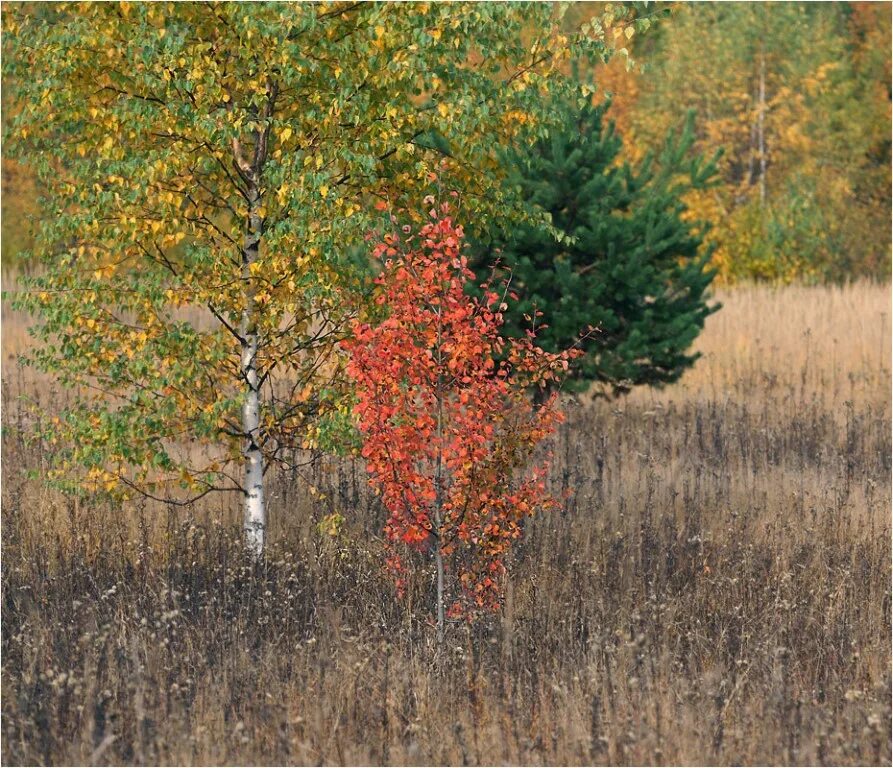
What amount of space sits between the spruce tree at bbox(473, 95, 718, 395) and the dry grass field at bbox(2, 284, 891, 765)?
1659 millimetres

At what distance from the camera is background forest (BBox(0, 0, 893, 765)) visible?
22.1 feet

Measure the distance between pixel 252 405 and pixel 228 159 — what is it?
1740 millimetres

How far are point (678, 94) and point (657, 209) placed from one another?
2046cm

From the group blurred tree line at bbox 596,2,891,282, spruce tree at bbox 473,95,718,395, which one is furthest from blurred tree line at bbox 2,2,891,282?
spruce tree at bbox 473,95,718,395

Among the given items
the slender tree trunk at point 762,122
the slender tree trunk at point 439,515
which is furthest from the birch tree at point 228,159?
the slender tree trunk at point 762,122

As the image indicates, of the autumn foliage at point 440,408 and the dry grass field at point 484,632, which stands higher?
the autumn foliage at point 440,408

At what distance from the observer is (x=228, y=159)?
8.76 m

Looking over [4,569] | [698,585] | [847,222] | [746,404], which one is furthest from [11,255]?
[698,585]

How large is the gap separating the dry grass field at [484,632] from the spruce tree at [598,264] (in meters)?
1.66

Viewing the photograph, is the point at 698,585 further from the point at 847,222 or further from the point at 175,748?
the point at 847,222

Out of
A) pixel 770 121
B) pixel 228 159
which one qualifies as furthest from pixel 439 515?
pixel 770 121

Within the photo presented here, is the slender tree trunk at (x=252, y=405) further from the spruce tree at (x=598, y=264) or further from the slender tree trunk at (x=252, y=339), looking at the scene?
the spruce tree at (x=598, y=264)

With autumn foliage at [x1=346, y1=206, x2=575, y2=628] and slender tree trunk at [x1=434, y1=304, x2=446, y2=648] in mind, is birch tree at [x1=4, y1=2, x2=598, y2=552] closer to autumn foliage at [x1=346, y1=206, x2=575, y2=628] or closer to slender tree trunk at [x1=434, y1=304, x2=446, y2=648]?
autumn foliage at [x1=346, y1=206, x2=575, y2=628]

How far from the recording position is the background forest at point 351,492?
6.75 meters
